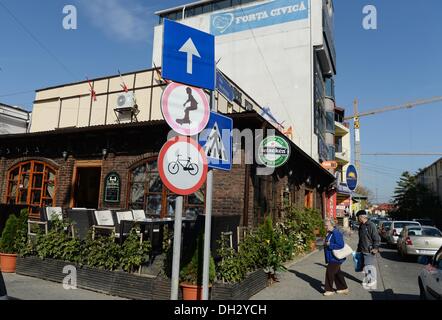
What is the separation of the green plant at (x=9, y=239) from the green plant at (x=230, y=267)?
5.02 metres

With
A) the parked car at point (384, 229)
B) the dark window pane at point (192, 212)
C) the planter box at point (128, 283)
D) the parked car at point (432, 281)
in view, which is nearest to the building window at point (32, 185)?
the planter box at point (128, 283)

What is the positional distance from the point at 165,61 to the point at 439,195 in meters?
63.2

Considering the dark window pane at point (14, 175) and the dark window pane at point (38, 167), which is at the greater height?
the dark window pane at point (38, 167)

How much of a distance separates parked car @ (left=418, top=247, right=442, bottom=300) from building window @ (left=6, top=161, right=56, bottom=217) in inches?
433

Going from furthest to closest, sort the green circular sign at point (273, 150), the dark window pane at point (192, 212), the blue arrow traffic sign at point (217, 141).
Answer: the dark window pane at point (192, 212) < the green circular sign at point (273, 150) < the blue arrow traffic sign at point (217, 141)

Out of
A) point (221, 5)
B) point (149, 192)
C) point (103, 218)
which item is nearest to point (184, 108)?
point (103, 218)

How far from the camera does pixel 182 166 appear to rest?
3473mm

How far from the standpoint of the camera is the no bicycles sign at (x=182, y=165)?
3395 mm

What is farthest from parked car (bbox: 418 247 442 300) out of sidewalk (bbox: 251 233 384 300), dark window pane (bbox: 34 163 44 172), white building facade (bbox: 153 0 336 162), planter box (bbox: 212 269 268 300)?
white building facade (bbox: 153 0 336 162)

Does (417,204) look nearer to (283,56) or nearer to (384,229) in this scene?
(384,229)

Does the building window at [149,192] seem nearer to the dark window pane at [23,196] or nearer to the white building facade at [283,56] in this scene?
the dark window pane at [23,196]

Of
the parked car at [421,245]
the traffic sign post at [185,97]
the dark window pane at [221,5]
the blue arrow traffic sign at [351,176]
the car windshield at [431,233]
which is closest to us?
the traffic sign post at [185,97]
